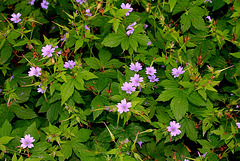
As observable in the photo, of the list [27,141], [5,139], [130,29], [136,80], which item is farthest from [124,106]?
[5,139]

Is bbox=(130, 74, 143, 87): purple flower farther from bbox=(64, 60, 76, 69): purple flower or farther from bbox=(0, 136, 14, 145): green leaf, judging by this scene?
bbox=(0, 136, 14, 145): green leaf

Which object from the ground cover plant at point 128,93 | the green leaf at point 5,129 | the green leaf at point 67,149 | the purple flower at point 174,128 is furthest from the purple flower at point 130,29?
the green leaf at point 5,129

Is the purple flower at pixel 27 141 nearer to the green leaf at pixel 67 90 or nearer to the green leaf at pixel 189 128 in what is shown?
the green leaf at pixel 67 90

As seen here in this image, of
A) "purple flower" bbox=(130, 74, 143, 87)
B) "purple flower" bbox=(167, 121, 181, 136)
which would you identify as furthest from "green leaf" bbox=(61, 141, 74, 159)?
"purple flower" bbox=(167, 121, 181, 136)

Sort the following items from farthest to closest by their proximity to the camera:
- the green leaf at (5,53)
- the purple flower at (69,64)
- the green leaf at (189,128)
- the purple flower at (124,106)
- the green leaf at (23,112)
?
the green leaf at (5,53) → the green leaf at (23,112) → the green leaf at (189,128) → the purple flower at (69,64) → the purple flower at (124,106)

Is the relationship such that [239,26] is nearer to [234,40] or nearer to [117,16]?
[234,40]

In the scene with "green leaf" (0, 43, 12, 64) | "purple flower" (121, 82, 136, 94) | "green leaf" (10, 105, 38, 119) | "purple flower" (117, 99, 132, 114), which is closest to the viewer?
"purple flower" (117, 99, 132, 114)
